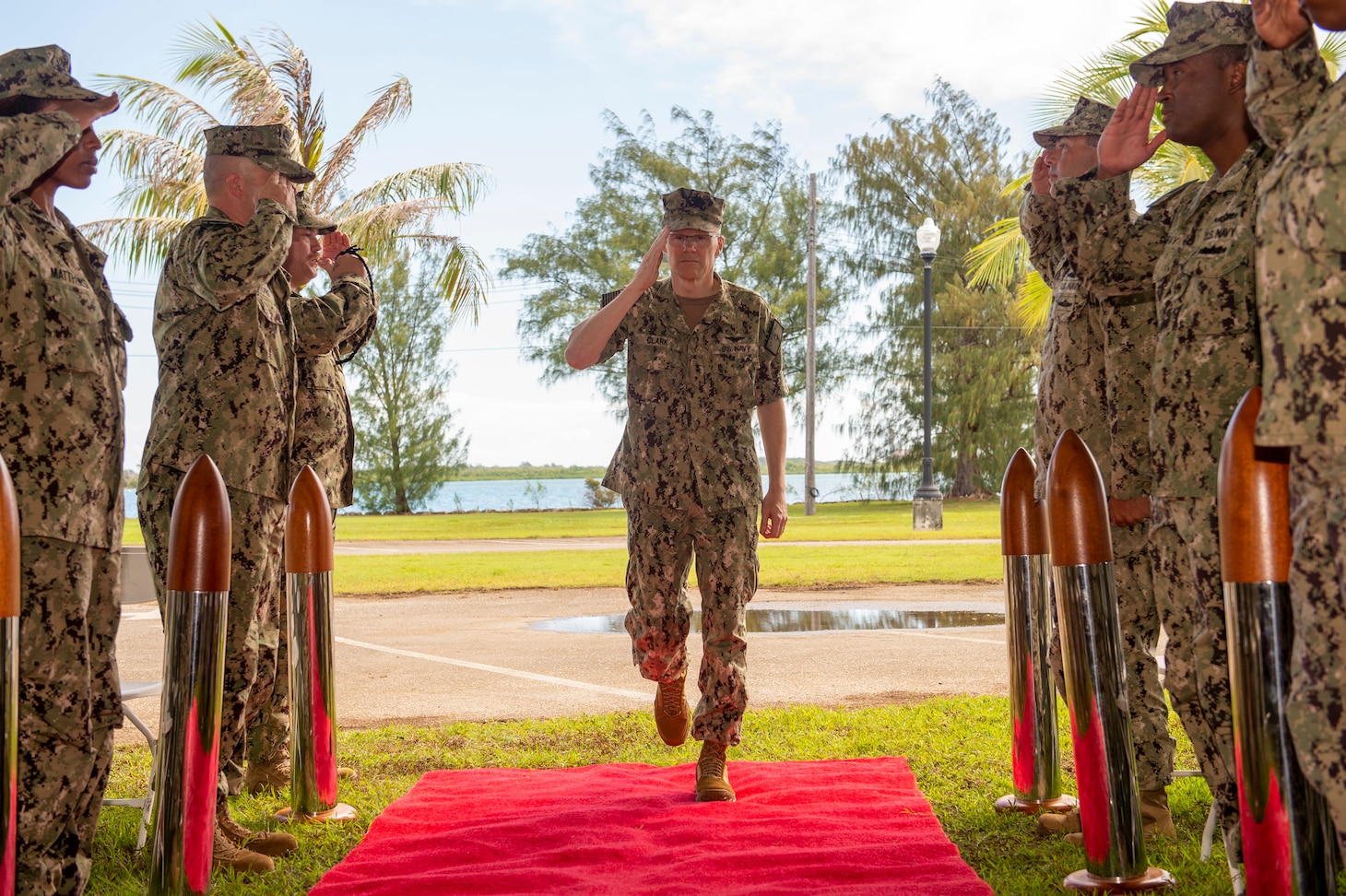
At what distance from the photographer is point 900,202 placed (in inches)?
1495

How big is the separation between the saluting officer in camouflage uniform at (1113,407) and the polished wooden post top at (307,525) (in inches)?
109

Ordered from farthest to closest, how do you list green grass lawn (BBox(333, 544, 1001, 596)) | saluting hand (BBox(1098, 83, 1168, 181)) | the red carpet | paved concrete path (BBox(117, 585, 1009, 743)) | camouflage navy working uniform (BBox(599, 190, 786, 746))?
green grass lawn (BBox(333, 544, 1001, 596)) → paved concrete path (BBox(117, 585, 1009, 743)) → camouflage navy working uniform (BBox(599, 190, 786, 746)) → saluting hand (BBox(1098, 83, 1168, 181)) → the red carpet

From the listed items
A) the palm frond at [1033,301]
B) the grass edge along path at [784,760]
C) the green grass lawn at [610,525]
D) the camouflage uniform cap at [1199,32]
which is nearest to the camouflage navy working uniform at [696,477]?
the grass edge along path at [784,760]

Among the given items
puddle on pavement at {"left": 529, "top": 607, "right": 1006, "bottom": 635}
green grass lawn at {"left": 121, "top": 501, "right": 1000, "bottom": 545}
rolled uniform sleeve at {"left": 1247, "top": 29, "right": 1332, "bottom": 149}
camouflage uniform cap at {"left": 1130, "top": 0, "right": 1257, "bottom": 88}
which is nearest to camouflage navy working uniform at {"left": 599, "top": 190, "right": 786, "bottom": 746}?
camouflage uniform cap at {"left": 1130, "top": 0, "right": 1257, "bottom": 88}

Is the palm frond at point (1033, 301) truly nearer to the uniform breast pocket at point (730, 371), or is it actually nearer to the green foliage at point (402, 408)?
the uniform breast pocket at point (730, 371)

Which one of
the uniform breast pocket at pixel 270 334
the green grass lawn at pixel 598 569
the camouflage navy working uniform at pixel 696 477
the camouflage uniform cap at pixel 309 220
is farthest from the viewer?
the green grass lawn at pixel 598 569

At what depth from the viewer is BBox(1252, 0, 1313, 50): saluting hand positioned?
108 inches

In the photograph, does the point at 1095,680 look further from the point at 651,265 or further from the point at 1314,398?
the point at 651,265

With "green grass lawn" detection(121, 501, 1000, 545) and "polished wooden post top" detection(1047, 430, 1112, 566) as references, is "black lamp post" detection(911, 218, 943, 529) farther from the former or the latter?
"polished wooden post top" detection(1047, 430, 1112, 566)

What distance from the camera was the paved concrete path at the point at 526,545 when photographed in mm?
20312

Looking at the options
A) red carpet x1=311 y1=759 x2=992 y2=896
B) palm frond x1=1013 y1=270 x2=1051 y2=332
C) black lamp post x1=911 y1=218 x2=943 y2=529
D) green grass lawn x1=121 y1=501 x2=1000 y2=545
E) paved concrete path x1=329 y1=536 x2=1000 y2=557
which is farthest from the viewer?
black lamp post x1=911 y1=218 x2=943 y2=529

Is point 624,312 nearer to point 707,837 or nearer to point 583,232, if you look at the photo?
point 707,837

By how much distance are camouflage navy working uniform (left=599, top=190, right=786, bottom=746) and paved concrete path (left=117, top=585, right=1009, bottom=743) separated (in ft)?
6.48

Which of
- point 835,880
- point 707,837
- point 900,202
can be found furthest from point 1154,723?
point 900,202
